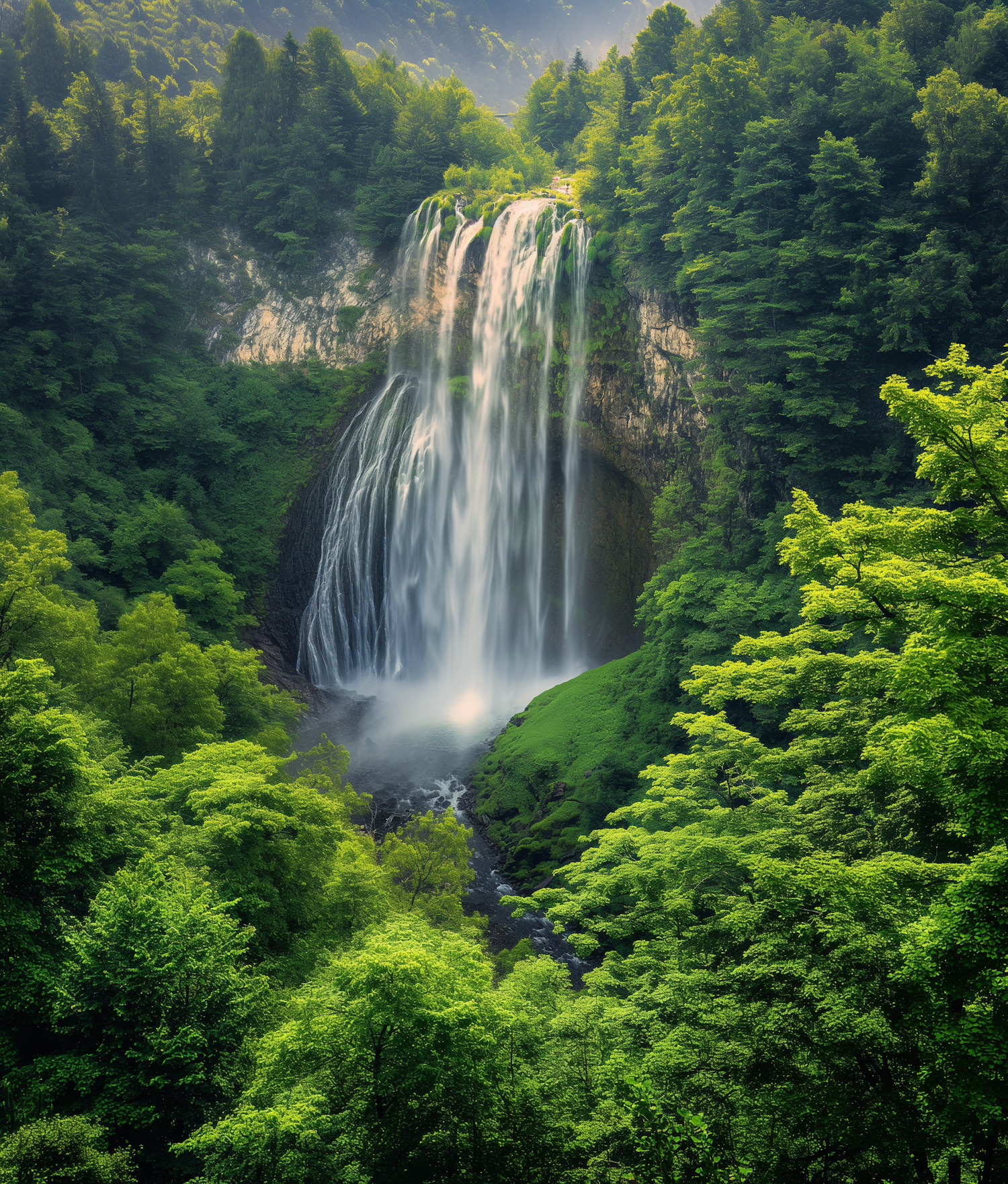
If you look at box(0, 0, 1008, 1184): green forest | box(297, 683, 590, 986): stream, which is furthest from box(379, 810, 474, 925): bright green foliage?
box(297, 683, 590, 986): stream

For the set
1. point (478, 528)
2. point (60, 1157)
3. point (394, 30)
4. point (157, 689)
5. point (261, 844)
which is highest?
point (394, 30)

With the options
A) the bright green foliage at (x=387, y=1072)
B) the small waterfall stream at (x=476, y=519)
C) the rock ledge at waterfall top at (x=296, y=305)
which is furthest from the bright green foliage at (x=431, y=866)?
the rock ledge at waterfall top at (x=296, y=305)

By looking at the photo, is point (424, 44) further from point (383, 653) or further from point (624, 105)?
point (383, 653)

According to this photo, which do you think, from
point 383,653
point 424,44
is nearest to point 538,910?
point 383,653

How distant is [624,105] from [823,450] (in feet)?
68.9

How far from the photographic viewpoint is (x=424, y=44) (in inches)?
4525

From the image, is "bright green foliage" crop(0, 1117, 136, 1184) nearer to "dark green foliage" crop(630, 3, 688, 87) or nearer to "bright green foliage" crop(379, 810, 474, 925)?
"bright green foliage" crop(379, 810, 474, 925)

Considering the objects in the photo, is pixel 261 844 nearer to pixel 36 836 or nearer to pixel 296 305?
pixel 36 836

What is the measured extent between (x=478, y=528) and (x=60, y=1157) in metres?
29.2

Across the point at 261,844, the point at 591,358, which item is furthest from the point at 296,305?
the point at 261,844

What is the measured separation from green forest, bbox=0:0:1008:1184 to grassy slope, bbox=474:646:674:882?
6.3 inches

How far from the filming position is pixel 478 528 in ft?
113

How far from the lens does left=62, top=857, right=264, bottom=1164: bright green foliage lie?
24.7 ft

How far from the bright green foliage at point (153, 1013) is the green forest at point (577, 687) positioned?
0.16 feet
